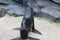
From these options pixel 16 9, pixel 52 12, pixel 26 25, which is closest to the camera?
pixel 26 25

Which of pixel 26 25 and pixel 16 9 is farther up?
pixel 16 9

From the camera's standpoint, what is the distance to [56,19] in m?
5.26

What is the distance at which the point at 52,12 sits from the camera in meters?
5.66

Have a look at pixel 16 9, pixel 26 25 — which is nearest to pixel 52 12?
pixel 16 9

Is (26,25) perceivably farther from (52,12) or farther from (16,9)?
(16,9)

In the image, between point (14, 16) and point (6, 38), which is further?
point (14, 16)

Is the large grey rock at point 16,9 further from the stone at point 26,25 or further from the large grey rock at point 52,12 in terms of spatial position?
the stone at point 26,25

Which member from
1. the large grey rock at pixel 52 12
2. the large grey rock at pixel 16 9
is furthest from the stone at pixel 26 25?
the large grey rock at pixel 16 9

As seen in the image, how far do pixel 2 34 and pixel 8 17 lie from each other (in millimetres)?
1537

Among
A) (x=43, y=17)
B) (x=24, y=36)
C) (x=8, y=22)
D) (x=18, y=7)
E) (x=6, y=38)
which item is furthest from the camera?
(x=18, y=7)

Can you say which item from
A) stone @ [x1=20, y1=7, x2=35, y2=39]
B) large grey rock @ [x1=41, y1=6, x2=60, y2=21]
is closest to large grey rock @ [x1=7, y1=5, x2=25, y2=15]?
large grey rock @ [x1=41, y1=6, x2=60, y2=21]

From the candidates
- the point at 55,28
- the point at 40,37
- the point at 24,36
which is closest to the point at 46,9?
the point at 55,28

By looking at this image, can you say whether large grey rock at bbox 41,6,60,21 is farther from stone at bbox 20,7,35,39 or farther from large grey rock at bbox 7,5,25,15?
stone at bbox 20,7,35,39

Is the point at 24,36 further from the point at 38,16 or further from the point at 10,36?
the point at 38,16
